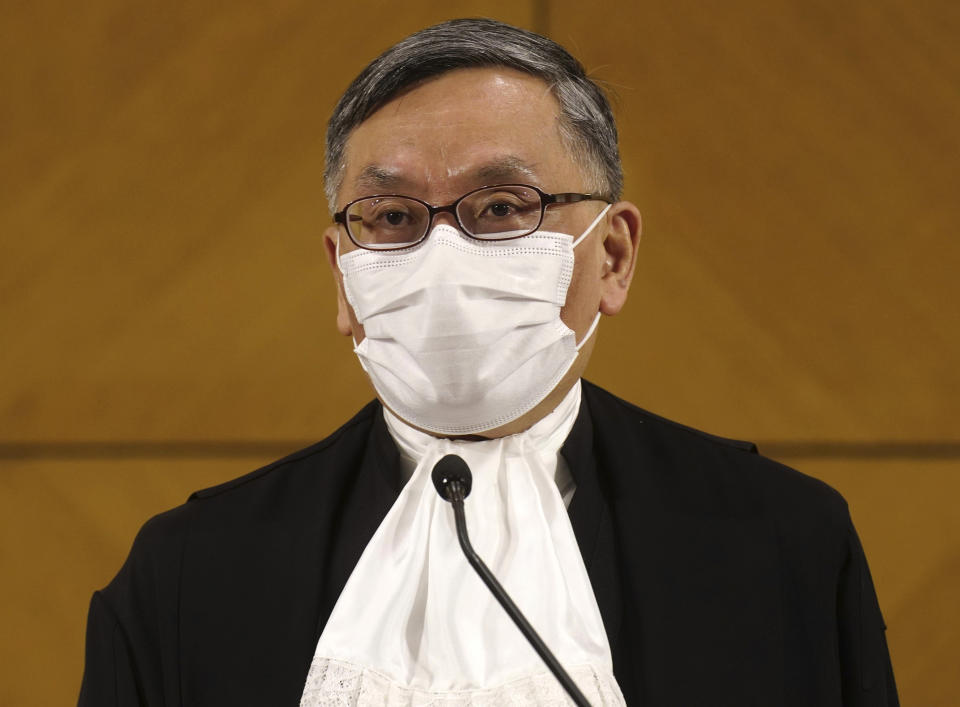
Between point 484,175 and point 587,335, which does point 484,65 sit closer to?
point 484,175

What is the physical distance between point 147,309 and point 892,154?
4.57 ft

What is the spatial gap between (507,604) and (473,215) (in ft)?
1.57

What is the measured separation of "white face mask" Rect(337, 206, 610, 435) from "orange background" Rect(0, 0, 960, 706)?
26.6 inches

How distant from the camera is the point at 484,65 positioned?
119 centimetres

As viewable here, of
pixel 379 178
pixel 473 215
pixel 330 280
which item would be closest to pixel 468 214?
pixel 473 215

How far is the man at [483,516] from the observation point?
106 centimetres

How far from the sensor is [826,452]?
178 centimetres

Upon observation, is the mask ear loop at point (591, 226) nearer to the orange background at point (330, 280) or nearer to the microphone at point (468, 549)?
the microphone at point (468, 549)

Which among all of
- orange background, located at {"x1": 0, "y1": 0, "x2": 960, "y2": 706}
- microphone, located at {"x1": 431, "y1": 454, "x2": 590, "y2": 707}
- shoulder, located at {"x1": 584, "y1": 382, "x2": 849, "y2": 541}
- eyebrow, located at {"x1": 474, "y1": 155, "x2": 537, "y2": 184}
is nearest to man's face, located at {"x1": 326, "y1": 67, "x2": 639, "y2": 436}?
eyebrow, located at {"x1": 474, "y1": 155, "x2": 537, "y2": 184}

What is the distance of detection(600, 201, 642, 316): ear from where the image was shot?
49.1 inches

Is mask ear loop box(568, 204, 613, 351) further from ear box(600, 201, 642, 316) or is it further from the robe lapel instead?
the robe lapel

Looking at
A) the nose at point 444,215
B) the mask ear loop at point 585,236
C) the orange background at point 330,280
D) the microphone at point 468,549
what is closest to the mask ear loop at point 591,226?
the mask ear loop at point 585,236

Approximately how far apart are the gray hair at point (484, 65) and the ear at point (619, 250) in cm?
3

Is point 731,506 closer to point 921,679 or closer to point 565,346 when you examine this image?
point 565,346
